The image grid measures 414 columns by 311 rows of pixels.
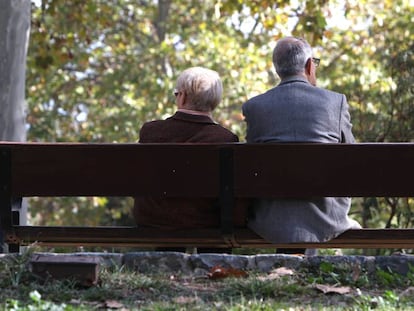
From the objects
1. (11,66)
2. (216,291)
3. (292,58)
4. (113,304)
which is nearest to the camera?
(113,304)

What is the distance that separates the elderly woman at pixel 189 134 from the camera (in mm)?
6043

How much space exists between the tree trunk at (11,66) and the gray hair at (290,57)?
484 centimetres

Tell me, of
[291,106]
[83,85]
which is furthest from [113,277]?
[83,85]

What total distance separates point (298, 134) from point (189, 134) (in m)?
0.71

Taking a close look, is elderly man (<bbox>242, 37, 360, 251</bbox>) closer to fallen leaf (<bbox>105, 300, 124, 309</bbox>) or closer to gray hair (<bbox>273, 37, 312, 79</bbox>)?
gray hair (<bbox>273, 37, 312, 79</bbox>)

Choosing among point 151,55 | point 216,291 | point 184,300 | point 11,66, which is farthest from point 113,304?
point 151,55

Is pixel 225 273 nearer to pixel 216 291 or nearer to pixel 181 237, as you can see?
pixel 216 291

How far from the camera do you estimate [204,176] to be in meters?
5.88

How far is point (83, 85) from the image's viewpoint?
2616cm

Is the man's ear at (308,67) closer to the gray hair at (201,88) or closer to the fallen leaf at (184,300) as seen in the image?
the gray hair at (201,88)

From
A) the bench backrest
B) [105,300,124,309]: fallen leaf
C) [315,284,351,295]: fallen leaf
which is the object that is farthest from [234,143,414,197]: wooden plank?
[105,300,124,309]: fallen leaf

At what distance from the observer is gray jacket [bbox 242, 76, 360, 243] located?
579 cm

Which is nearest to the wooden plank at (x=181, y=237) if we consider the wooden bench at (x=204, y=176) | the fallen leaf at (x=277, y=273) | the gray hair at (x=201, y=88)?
the wooden bench at (x=204, y=176)

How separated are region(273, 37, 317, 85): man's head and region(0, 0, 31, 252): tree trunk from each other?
190 inches
